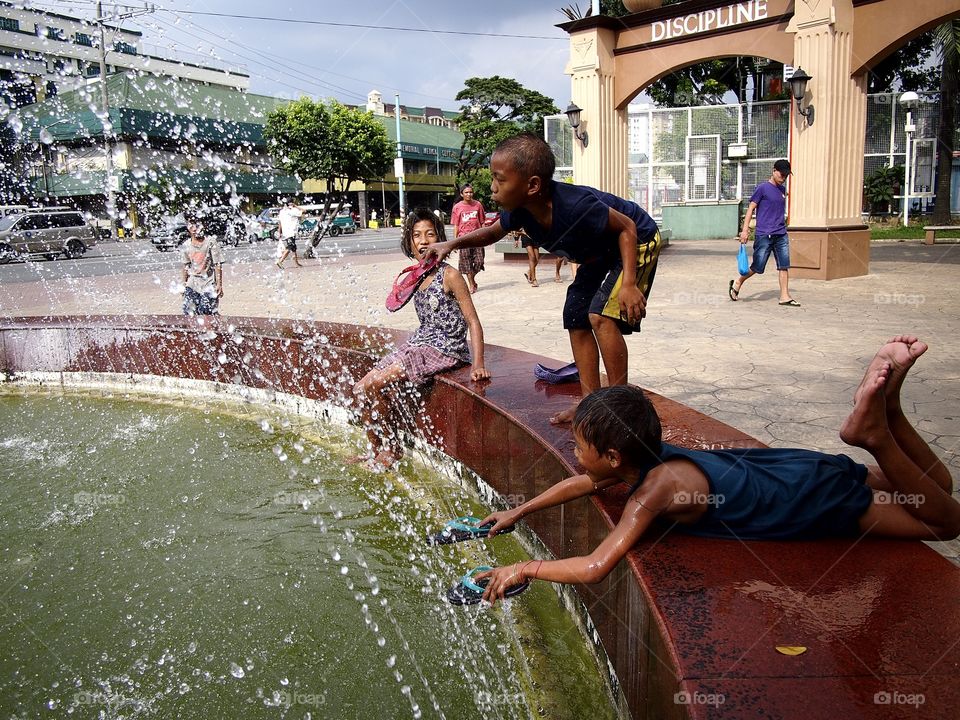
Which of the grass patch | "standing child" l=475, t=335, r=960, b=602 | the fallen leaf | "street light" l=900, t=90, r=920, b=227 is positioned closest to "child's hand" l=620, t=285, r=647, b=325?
"standing child" l=475, t=335, r=960, b=602

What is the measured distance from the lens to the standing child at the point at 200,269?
7.19 meters

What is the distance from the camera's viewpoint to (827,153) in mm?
11148

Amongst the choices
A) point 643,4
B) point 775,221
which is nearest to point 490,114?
point 643,4

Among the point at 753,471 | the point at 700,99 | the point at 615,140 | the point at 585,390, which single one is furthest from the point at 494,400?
the point at 700,99

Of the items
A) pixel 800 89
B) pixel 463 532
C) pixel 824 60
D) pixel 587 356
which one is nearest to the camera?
pixel 463 532

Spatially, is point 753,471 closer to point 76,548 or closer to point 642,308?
point 642,308

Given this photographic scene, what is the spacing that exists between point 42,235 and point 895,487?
2813cm

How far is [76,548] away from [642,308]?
2.91 meters

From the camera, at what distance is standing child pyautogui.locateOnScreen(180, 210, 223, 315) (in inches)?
283

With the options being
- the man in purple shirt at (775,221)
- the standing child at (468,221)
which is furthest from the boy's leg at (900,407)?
the standing child at (468,221)

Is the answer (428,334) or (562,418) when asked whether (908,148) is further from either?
(562,418)

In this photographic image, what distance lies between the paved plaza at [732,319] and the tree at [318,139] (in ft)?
59.9

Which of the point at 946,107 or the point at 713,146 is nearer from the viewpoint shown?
the point at 713,146

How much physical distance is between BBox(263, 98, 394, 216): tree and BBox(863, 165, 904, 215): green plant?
20.0m
